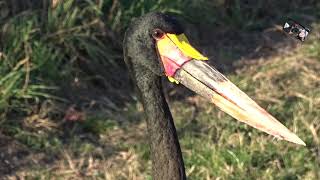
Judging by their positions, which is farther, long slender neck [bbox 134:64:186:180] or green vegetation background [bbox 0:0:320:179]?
green vegetation background [bbox 0:0:320:179]

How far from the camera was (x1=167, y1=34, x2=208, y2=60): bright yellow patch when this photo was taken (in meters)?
3.69

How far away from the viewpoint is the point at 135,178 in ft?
17.1

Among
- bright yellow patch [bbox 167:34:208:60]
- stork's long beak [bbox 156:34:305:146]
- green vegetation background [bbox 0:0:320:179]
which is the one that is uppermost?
bright yellow patch [bbox 167:34:208:60]

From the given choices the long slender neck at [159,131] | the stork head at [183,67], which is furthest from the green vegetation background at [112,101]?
the stork head at [183,67]

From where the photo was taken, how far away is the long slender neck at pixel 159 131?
392cm

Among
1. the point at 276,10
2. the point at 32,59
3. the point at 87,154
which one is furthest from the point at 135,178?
the point at 276,10

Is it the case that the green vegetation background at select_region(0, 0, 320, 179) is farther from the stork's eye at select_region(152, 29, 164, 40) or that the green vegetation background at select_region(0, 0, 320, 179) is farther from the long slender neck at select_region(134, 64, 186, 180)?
the stork's eye at select_region(152, 29, 164, 40)

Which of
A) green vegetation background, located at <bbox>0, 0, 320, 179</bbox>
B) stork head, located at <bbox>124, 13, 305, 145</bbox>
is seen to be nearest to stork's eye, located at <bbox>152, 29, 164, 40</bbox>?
stork head, located at <bbox>124, 13, 305, 145</bbox>

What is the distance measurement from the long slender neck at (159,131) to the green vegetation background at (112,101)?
1177 millimetres

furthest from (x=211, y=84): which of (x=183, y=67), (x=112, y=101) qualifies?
(x=112, y=101)

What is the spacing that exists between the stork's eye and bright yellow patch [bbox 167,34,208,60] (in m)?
0.04

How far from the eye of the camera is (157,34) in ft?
12.5

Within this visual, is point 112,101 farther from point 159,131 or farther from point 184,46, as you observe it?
point 184,46

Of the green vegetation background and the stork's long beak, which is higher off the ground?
the stork's long beak
